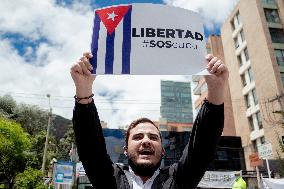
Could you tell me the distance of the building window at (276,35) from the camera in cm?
3422

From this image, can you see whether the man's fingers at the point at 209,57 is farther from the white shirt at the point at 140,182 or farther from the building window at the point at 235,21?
the building window at the point at 235,21

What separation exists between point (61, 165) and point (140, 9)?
1736 cm

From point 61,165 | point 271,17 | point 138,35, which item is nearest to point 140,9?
point 138,35

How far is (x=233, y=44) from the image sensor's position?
132 ft

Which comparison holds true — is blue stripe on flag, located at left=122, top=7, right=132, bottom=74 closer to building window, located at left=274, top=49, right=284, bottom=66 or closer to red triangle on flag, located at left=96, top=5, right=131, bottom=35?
red triangle on flag, located at left=96, top=5, right=131, bottom=35

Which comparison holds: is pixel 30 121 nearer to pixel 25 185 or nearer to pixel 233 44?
pixel 25 185

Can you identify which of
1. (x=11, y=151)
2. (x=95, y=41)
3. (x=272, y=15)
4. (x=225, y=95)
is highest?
(x=272, y=15)

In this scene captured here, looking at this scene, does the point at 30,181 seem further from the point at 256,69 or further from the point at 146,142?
the point at 256,69

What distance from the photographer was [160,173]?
2.43 m

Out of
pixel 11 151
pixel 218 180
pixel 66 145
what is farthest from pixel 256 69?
pixel 66 145

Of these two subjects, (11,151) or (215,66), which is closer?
(215,66)

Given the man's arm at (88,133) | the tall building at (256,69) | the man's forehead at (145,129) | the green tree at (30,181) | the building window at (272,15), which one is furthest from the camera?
the building window at (272,15)

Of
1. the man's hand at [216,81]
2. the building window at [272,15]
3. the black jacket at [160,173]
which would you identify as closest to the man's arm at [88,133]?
the black jacket at [160,173]

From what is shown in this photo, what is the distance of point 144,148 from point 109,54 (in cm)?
81
